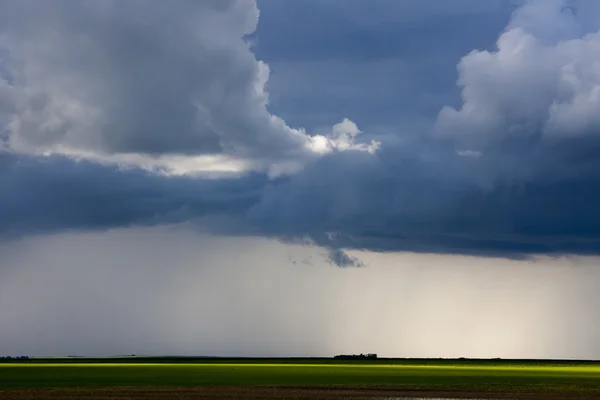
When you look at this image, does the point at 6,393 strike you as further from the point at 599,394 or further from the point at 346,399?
the point at 599,394

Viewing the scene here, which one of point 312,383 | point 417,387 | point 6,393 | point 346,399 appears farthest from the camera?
point 312,383

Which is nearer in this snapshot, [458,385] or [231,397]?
[231,397]

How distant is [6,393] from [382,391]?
3176cm

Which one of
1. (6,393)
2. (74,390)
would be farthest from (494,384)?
(6,393)

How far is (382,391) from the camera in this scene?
249ft

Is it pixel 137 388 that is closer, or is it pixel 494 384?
pixel 137 388

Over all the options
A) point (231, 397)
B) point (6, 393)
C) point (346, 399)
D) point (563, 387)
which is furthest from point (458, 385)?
point (6, 393)

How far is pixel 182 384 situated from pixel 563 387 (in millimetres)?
37406

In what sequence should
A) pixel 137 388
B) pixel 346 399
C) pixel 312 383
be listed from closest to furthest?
pixel 346 399
pixel 137 388
pixel 312 383

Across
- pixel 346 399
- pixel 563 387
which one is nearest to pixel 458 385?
pixel 563 387

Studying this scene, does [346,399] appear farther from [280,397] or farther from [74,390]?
[74,390]

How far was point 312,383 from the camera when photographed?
88.4m

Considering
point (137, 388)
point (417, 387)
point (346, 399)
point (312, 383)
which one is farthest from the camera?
point (312, 383)

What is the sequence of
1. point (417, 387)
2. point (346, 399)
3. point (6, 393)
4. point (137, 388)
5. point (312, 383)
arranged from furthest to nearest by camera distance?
point (312, 383)
point (417, 387)
point (137, 388)
point (6, 393)
point (346, 399)
